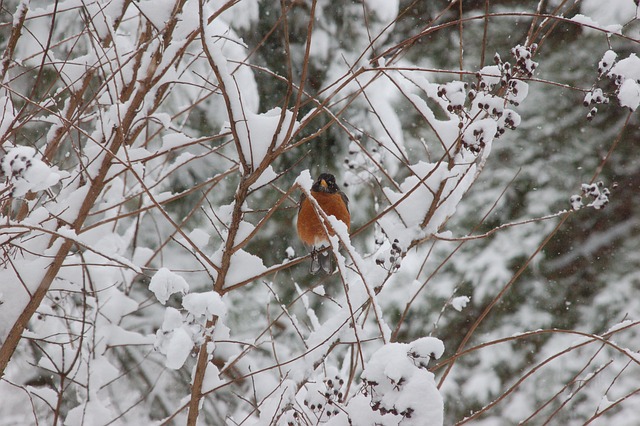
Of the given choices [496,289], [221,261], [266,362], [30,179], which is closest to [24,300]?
[221,261]

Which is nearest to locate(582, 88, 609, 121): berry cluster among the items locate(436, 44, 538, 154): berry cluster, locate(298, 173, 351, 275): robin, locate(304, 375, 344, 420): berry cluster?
locate(436, 44, 538, 154): berry cluster

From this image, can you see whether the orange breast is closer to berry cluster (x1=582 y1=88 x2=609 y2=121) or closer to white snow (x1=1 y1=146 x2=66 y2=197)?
berry cluster (x1=582 y1=88 x2=609 y2=121)

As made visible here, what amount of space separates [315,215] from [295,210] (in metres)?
2.48

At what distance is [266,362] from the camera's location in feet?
20.5

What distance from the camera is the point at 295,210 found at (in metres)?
5.98

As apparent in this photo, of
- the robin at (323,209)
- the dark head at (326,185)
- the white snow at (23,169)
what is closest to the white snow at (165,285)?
the white snow at (23,169)

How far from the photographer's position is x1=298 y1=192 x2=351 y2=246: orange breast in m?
3.49

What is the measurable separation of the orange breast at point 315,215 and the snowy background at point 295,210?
1.12 feet

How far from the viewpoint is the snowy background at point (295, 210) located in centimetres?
151

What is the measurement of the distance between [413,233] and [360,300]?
261 mm

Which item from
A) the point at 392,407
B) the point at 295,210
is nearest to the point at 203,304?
the point at 392,407

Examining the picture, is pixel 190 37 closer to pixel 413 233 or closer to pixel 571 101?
pixel 413 233

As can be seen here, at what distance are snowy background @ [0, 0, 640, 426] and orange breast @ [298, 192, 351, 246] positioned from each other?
1.12 ft

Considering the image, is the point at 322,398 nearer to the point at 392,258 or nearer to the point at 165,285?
the point at 392,258
